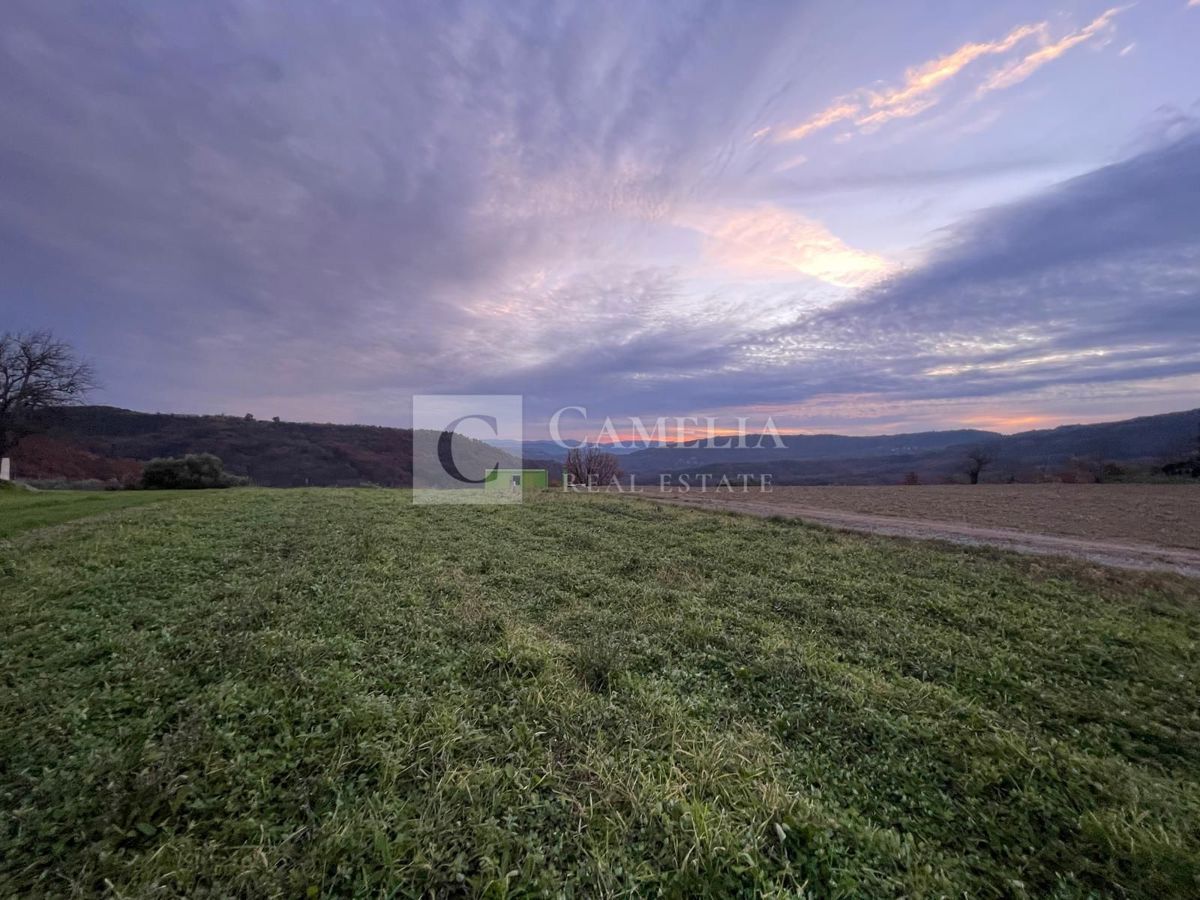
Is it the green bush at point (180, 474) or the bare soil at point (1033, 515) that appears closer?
the bare soil at point (1033, 515)

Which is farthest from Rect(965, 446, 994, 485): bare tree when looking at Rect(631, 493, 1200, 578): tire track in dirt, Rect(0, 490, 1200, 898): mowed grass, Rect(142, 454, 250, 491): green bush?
Rect(142, 454, 250, 491): green bush

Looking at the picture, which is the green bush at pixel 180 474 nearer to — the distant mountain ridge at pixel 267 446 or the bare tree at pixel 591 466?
the distant mountain ridge at pixel 267 446

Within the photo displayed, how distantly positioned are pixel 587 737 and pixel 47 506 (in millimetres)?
15619

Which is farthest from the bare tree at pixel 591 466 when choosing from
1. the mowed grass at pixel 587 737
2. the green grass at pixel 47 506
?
the mowed grass at pixel 587 737

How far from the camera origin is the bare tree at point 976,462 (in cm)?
2800

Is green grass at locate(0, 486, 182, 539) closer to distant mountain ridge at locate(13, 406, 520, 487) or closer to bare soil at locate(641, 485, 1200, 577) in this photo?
distant mountain ridge at locate(13, 406, 520, 487)

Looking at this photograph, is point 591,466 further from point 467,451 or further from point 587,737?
point 587,737

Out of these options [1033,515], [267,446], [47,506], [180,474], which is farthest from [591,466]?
[267,446]

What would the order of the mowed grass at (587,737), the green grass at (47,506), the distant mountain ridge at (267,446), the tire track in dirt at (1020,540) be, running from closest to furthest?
the mowed grass at (587,737), the tire track in dirt at (1020,540), the green grass at (47,506), the distant mountain ridge at (267,446)

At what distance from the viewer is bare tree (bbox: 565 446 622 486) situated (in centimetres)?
2789

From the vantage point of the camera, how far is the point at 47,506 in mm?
11203

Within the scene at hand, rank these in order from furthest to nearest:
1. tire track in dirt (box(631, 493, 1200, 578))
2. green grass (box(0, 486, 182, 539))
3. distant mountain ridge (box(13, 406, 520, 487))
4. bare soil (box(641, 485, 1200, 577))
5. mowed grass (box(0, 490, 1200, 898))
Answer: distant mountain ridge (box(13, 406, 520, 487)) → green grass (box(0, 486, 182, 539)) → bare soil (box(641, 485, 1200, 577)) → tire track in dirt (box(631, 493, 1200, 578)) → mowed grass (box(0, 490, 1200, 898))

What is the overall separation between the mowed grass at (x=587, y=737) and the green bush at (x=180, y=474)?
1672cm

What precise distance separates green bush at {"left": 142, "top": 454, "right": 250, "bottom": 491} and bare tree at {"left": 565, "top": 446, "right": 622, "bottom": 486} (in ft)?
56.0
